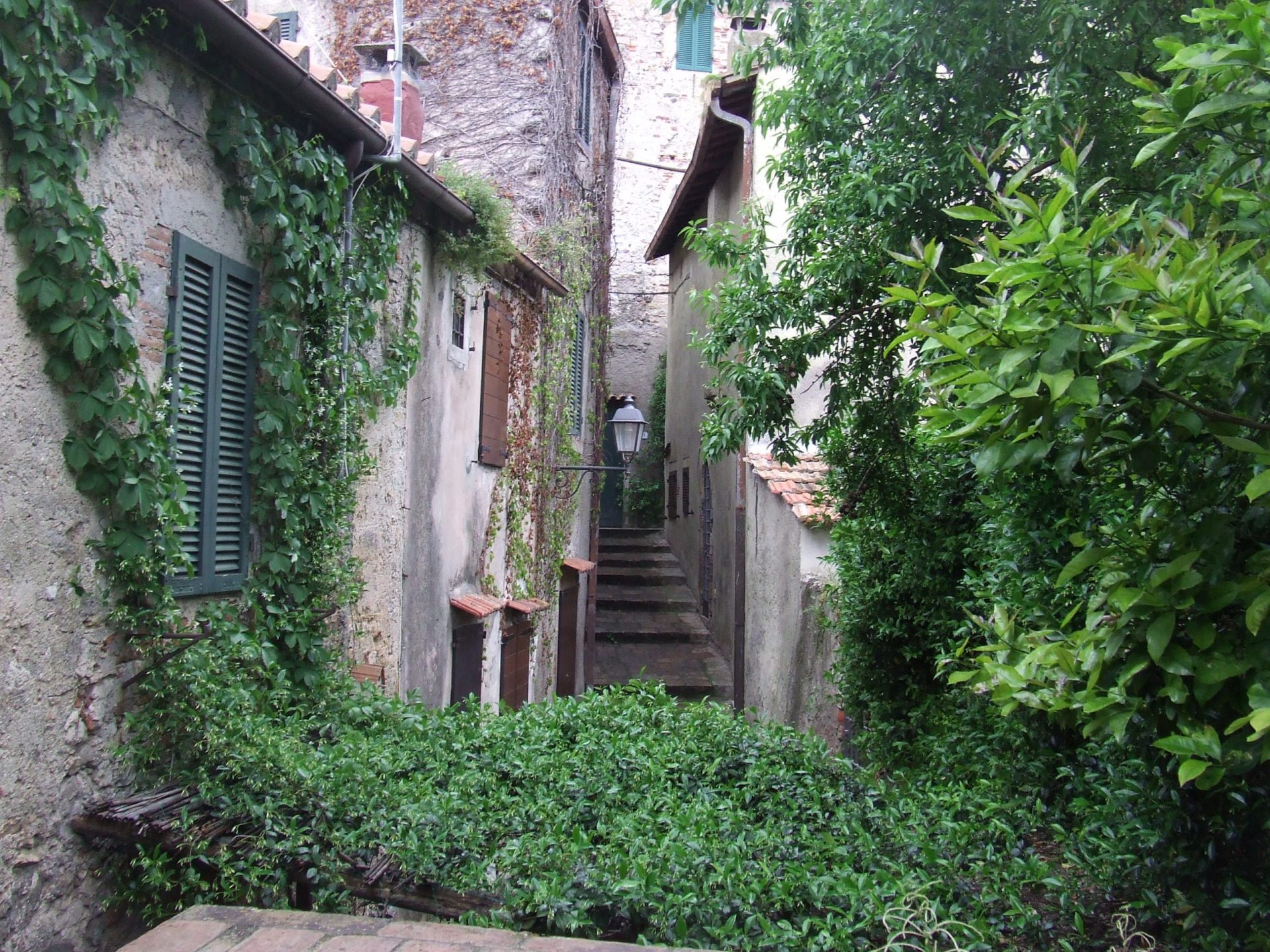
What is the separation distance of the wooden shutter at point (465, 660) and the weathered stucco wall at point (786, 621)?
2.67 meters

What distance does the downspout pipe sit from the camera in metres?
10.2

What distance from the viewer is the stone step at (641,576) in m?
15.5

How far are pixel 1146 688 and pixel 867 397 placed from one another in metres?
3.95

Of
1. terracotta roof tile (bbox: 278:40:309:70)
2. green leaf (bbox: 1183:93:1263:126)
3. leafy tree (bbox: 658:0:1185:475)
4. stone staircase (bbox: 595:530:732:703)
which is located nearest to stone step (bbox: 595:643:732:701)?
stone staircase (bbox: 595:530:732:703)

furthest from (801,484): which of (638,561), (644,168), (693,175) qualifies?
(644,168)

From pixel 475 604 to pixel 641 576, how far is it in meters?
8.07

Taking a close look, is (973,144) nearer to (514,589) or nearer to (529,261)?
(529,261)

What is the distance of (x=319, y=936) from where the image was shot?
2.56m

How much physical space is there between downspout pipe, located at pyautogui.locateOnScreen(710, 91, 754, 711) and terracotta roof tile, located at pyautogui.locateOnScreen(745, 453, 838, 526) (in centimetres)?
33

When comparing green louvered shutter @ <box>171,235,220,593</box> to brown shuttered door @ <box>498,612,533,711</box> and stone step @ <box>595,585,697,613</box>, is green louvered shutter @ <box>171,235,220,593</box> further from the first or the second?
stone step @ <box>595,585,697,613</box>

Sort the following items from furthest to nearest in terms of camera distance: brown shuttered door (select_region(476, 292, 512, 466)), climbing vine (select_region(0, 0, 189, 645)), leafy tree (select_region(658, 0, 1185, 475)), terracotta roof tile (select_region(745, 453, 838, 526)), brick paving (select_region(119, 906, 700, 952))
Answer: brown shuttered door (select_region(476, 292, 512, 466)) < terracotta roof tile (select_region(745, 453, 838, 526)) < leafy tree (select_region(658, 0, 1185, 475)) < climbing vine (select_region(0, 0, 189, 645)) < brick paving (select_region(119, 906, 700, 952))

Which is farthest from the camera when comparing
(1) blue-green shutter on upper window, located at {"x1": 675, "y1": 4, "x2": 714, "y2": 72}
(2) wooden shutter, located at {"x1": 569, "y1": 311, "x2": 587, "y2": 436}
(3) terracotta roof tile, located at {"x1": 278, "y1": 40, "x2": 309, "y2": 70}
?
(1) blue-green shutter on upper window, located at {"x1": 675, "y1": 4, "x2": 714, "y2": 72}

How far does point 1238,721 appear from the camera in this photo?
6.07 feet

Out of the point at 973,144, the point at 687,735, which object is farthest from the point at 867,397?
the point at 687,735
